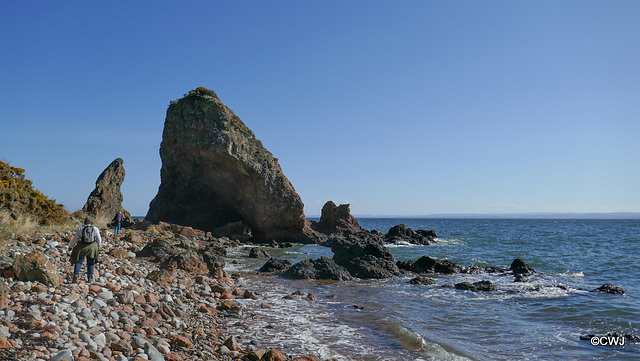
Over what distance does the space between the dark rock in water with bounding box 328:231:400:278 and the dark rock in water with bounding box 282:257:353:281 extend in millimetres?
970

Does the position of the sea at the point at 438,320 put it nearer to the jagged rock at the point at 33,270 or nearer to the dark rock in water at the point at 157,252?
the dark rock in water at the point at 157,252

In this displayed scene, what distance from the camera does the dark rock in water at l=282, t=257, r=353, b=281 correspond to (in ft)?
53.4

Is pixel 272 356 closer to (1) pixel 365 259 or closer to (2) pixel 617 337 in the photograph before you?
(2) pixel 617 337

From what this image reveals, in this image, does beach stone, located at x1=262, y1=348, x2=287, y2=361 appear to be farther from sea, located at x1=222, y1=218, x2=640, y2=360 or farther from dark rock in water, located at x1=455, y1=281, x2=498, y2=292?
dark rock in water, located at x1=455, y1=281, x2=498, y2=292

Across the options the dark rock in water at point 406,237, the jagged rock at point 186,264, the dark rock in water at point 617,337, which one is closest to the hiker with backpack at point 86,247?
the jagged rock at point 186,264

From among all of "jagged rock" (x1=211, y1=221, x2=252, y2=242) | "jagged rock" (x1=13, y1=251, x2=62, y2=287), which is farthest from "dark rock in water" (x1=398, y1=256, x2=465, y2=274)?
"jagged rock" (x1=211, y1=221, x2=252, y2=242)

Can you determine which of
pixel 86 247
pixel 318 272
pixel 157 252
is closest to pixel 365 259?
pixel 318 272

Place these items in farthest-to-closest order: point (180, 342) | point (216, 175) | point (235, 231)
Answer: point (235, 231), point (216, 175), point (180, 342)

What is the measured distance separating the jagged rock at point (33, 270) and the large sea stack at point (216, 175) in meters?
26.0

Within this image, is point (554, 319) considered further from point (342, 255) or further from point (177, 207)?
point (177, 207)

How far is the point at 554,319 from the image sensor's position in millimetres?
10812

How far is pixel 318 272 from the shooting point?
1655cm

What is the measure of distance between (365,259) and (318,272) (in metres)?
2.96

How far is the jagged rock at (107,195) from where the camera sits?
1124 inches
